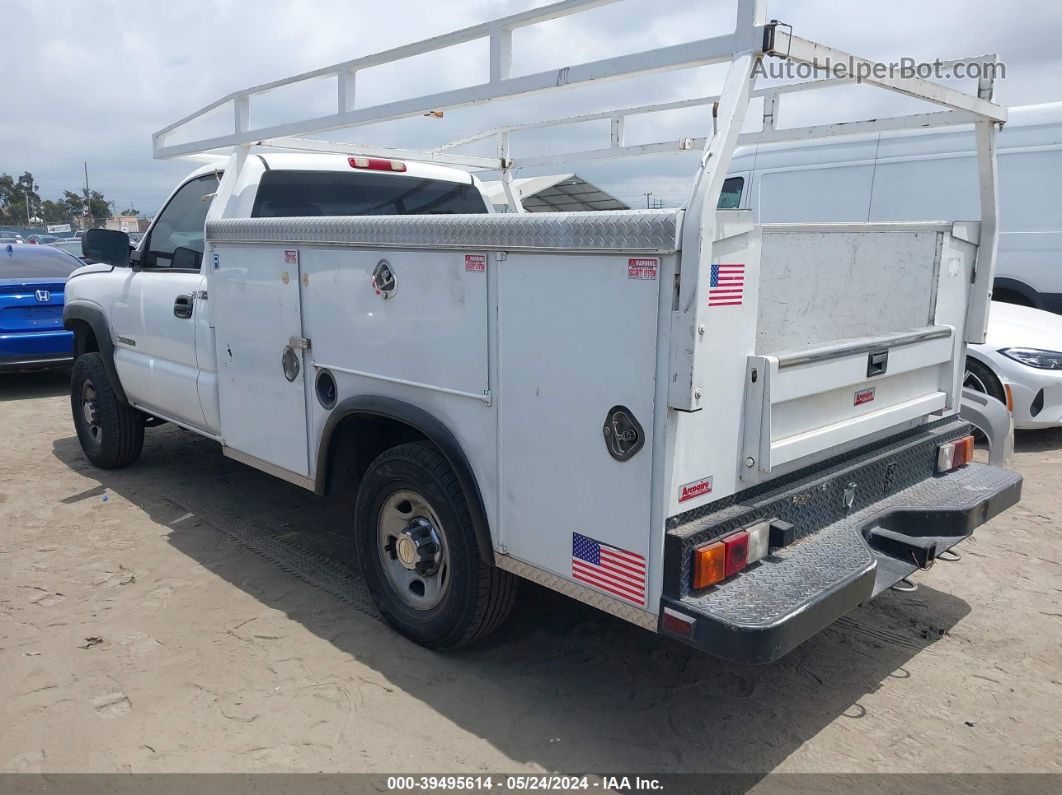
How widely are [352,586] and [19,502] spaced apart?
2737 millimetres

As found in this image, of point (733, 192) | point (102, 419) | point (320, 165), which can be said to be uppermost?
point (733, 192)

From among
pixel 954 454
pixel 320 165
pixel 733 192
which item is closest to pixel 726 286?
pixel 954 454

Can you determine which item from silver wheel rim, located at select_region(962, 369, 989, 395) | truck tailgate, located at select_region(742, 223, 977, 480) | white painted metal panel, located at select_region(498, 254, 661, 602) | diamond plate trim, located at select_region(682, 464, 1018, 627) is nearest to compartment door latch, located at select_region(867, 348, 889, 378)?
truck tailgate, located at select_region(742, 223, 977, 480)

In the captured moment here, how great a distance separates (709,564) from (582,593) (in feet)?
1.44

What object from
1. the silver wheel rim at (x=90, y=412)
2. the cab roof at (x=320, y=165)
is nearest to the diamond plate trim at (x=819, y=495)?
the cab roof at (x=320, y=165)

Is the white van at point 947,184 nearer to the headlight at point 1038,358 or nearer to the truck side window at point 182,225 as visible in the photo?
the headlight at point 1038,358

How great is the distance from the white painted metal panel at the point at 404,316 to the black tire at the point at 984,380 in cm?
488

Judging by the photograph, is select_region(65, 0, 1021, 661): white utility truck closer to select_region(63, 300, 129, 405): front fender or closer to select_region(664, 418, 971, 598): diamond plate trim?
select_region(664, 418, 971, 598): diamond plate trim

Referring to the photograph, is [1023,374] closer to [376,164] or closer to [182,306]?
[376,164]

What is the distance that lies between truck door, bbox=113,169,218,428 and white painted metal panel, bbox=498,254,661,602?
8.23 feet

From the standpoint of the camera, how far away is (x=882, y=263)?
3.57 m

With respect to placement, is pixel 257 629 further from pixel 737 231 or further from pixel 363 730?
pixel 737 231

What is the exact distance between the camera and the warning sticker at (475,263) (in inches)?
112

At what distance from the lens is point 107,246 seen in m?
5.08
